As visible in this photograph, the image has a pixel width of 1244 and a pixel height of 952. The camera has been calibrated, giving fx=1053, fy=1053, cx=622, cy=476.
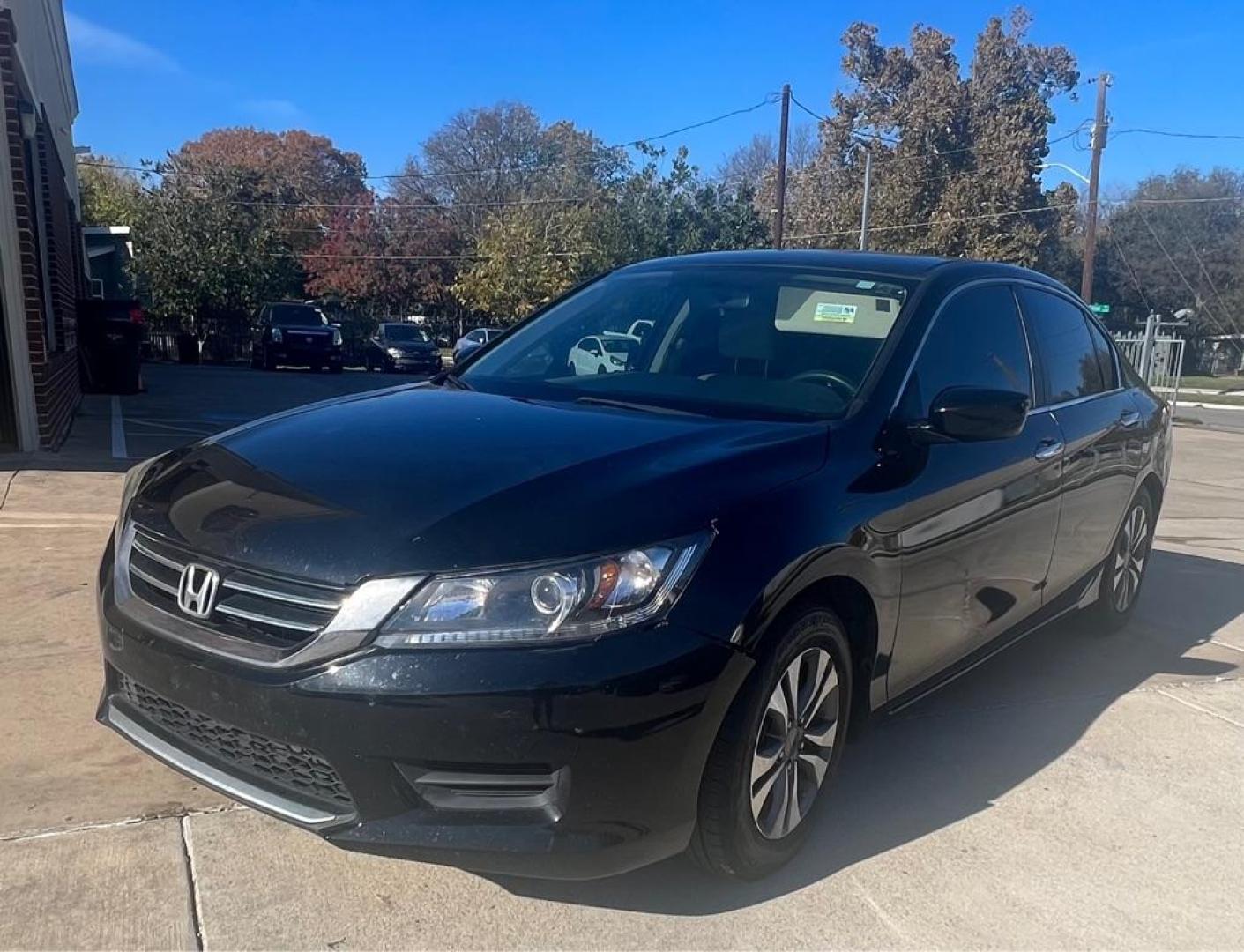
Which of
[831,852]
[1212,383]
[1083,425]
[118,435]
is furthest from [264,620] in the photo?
[1212,383]

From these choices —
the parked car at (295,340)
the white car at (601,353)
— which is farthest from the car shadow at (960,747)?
the parked car at (295,340)

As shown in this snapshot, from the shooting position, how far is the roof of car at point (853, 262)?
3.99 metres

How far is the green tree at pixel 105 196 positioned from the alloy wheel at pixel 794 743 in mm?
33803

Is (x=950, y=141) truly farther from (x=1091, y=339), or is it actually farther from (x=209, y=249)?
(x=1091, y=339)

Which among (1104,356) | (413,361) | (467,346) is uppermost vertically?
(1104,356)

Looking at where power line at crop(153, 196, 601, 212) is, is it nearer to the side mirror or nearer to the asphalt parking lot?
the asphalt parking lot

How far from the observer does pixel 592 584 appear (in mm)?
2406

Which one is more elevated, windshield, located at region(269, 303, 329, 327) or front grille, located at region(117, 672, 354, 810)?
windshield, located at region(269, 303, 329, 327)

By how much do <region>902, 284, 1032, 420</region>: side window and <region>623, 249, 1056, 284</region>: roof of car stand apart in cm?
13

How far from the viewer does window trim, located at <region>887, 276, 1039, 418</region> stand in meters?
3.44

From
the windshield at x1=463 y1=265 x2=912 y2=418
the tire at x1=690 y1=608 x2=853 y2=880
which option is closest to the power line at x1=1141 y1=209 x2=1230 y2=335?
the windshield at x1=463 y1=265 x2=912 y2=418

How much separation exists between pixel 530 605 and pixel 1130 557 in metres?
4.20

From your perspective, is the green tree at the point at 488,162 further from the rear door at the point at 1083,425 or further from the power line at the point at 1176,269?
the rear door at the point at 1083,425

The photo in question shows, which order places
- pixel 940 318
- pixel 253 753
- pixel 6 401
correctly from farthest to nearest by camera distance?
pixel 6 401 < pixel 940 318 < pixel 253 753
